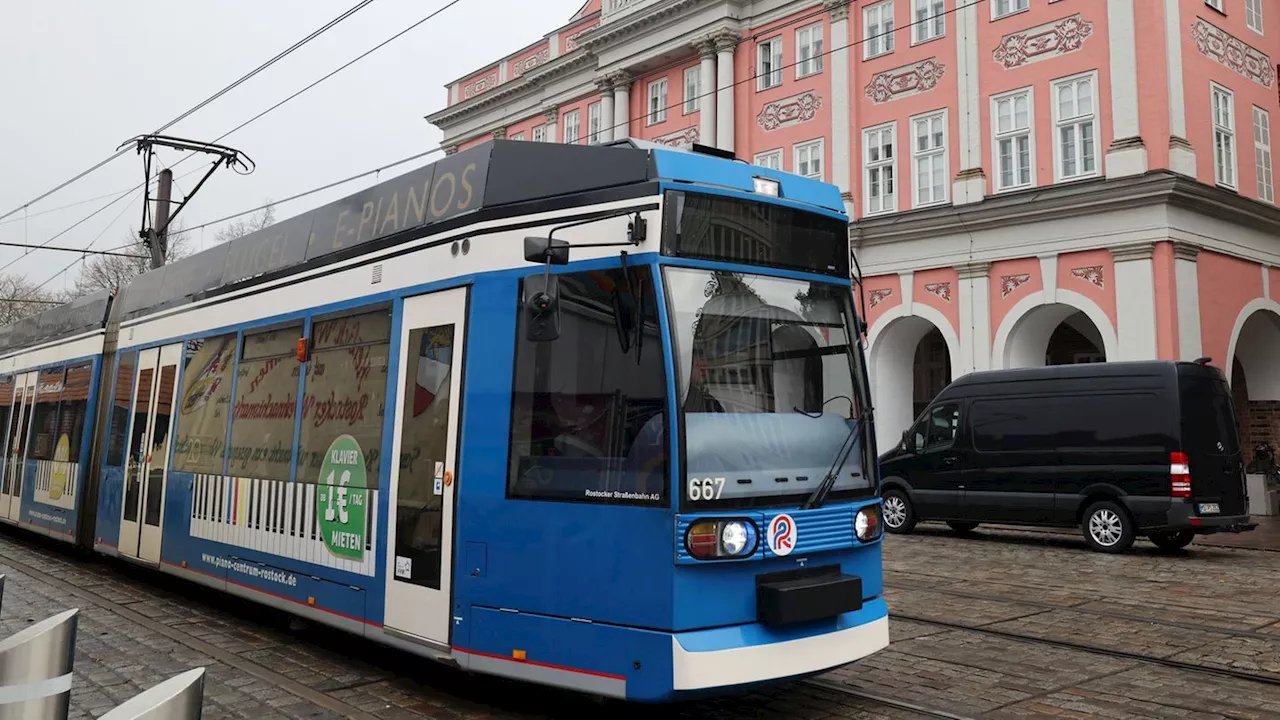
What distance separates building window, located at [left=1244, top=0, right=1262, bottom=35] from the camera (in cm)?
2272

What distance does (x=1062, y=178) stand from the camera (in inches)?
821

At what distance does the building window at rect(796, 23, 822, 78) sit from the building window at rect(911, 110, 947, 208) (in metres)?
3.40

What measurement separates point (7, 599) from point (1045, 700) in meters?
9.16

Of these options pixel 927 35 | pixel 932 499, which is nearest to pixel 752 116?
pixel 927 35

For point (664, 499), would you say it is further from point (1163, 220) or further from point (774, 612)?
point (1163, 220)

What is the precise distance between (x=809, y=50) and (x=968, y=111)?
5.10 metres

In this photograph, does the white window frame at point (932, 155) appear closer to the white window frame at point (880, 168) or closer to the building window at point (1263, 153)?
the white window frame at point (880, 168)

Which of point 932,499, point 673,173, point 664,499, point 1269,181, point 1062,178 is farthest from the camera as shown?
point 1269,181

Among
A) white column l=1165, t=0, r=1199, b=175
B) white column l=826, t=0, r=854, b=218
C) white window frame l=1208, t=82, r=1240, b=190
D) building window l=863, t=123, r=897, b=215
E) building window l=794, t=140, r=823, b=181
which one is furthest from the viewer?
building window l=794, t=140, r=823, b=181

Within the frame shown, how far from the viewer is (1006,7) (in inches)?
864

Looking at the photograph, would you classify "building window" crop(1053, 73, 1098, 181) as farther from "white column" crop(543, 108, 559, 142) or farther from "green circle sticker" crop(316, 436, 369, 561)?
"green circle sticker" crop(316, 436, 369, 561)

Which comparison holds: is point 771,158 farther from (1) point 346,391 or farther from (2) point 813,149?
(1) point 346,391

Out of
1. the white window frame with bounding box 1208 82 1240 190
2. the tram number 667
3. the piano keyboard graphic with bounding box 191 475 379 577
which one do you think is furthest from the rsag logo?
the white window frame with bounding box 1208 82 1240 190

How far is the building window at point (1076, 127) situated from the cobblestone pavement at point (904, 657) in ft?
36.3
